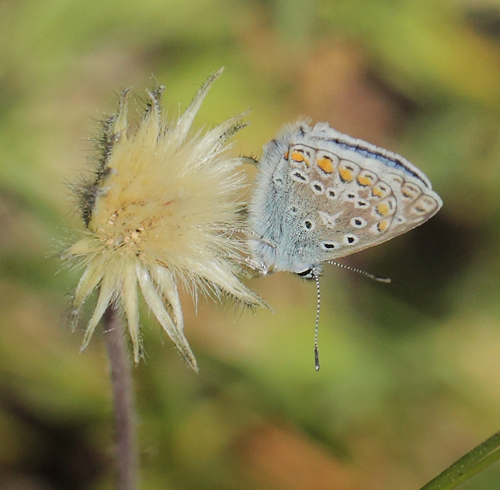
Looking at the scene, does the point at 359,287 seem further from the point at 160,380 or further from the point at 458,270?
the point at 160,380

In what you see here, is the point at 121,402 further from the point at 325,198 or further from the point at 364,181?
the point at 364,181

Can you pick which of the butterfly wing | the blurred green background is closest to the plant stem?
the blurred green background

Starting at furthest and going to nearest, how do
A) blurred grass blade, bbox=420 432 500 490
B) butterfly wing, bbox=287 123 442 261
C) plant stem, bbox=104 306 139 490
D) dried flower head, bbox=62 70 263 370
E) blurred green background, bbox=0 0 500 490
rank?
blurred green background, bbox=0 0 500 490, butterfly wing, bbox=287 123 442 261, plant stem, bbox=104 306 139 490, dried flower head, bbox=62 70 263 370, blurred grass blade, bbox=420 432 500 490

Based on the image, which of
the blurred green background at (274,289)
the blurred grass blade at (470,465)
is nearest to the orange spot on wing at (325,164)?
the blurred grass blade at (470,465)

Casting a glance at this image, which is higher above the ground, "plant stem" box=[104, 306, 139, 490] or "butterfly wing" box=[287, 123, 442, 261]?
"butterfly wing" box=[287, 123, 442, 261]

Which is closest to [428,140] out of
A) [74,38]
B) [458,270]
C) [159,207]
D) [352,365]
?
[458,270]

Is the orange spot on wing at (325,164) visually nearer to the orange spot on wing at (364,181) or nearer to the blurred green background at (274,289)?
the orange spot on wing at (364,181)

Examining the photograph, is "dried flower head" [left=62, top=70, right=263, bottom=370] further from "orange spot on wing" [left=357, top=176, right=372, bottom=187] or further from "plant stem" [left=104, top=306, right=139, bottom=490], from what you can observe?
"orange spot on wing" [left=357, top=176, right=372, bottom=187]
